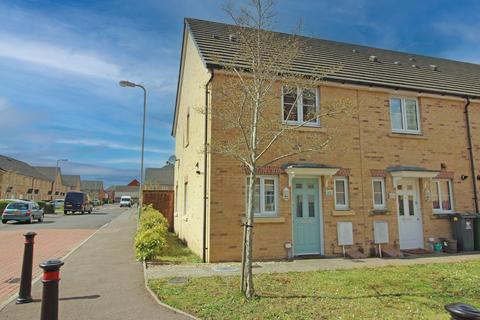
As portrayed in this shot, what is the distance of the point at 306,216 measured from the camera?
1062cm

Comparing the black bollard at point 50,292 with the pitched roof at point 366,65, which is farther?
the pitched roof at point 366,65

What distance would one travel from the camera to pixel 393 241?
11203 mm

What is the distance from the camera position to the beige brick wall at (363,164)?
382 inches

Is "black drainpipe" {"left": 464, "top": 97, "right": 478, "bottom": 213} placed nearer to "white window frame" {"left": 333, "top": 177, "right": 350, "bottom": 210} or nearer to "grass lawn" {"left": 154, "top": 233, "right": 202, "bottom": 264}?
"white window frame" {"left": 333, "top": 177, "right": 350, "bottom": 210}

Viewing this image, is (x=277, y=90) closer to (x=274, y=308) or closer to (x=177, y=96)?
(x=274, y=308)

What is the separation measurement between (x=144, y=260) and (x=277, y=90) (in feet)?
21.3

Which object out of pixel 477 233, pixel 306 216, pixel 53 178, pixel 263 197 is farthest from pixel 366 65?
pixel 53 178

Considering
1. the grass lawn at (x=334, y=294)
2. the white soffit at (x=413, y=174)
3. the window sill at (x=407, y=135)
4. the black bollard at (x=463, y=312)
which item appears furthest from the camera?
the window sill at (x=407, y=135)

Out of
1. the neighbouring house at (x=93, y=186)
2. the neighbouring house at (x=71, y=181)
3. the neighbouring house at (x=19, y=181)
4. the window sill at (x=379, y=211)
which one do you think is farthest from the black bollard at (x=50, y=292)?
the neighbouring house at (x=93, y=186)

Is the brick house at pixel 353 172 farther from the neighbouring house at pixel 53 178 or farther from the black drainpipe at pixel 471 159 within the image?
the neighbouring house at pixel 53 178

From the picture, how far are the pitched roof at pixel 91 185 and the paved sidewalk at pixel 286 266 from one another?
5164 inches

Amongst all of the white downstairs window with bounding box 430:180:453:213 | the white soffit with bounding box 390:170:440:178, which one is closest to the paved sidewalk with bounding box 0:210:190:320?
the white soffit with bounding box 390:170:440:178

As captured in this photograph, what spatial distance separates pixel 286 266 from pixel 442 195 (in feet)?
24.4

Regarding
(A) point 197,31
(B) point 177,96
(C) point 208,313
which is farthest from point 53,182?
(C) point 208,313
